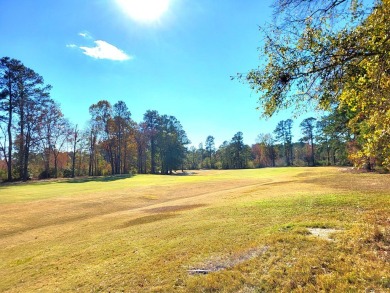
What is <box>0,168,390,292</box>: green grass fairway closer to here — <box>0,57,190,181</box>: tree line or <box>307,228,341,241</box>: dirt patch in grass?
<box>307,228,341,241</box>: dirt patch in grass

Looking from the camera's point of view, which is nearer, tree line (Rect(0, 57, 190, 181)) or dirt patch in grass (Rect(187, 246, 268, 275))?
dirt patch in grass (Rect(187, 246, 268, 275))

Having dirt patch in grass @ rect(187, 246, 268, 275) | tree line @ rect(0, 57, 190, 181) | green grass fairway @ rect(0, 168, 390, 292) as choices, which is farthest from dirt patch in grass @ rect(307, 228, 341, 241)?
tree line @ rect(0, 57, 190, 181)

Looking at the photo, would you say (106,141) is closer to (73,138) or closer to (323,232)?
(73,138)

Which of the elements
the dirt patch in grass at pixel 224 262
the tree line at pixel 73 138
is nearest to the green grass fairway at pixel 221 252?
the dirt patch in grass at pixel 224 262

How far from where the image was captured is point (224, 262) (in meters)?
5.98

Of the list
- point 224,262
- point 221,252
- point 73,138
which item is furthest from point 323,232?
point 73,138

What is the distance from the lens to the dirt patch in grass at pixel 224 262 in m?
5.66

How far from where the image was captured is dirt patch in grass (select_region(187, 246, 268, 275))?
18.6 ft

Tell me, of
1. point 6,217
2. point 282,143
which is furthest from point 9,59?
point 282,143

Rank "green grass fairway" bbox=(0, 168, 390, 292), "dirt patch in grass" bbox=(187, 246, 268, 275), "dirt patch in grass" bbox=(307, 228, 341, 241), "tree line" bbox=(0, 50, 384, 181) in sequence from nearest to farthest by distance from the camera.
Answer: "green grass fairway" bbox=(0, 168, 390, 292) → "dirt patch in grass" bbox=(187, 246, 268, 275) → "dirt patch in grass" bbox=(307, 228, 341, 241) → "tree line" bbox=(0, 50, 384, 181)

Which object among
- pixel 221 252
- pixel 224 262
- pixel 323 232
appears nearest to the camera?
pixel 224 262

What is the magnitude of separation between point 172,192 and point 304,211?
1789 cm

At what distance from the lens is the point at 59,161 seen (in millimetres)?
63406

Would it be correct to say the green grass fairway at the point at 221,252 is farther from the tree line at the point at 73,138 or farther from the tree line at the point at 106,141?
the tree line at the point at 73,138
